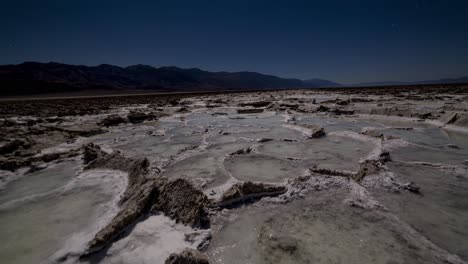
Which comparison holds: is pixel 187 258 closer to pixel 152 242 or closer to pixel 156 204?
pixel 152 242

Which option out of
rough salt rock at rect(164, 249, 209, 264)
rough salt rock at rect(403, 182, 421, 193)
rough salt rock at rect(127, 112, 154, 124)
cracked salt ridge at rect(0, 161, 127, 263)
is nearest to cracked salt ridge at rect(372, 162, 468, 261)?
rough salt rock at rect(403, 182, 421, 193)

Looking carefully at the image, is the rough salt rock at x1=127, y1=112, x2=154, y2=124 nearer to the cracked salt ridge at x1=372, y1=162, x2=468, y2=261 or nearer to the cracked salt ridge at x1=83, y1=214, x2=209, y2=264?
the cracked salt ridge at x1=83, y1=214, x2=209, y2=264

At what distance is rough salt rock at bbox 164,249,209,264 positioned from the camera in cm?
199

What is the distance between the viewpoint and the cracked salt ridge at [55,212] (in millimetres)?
2432

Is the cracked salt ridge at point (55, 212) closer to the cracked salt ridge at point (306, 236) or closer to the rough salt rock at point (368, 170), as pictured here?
the cracked salt ridge at point (306, 236)

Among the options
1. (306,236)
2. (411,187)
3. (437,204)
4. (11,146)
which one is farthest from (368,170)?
(11,146)

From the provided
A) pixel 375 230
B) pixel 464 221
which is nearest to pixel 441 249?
pixel 375 230

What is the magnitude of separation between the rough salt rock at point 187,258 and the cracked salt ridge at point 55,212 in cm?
103

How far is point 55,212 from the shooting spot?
10.5ft

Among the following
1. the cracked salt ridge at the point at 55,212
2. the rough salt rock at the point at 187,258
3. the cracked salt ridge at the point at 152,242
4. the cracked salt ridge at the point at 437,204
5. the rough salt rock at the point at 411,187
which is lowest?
the cracked salt ridge at the point at 55,212

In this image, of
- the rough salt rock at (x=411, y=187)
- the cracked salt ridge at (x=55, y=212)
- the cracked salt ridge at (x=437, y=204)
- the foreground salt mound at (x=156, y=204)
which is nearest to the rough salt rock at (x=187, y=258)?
the foreground salt mound at (x=156, y=204)

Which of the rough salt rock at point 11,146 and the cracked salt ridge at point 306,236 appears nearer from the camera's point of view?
the cracked salt ridge at point 306,236

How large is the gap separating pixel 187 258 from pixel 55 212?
233 centimetres

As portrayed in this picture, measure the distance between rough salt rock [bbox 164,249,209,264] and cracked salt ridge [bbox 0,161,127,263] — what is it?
103 centimetres
